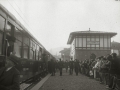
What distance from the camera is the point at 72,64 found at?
21188 mm

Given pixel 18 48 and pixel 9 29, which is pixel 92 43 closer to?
pixel 18 48

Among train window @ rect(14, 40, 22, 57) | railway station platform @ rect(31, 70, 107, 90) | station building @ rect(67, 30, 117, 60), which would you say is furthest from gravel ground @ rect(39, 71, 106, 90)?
station building @ rect(67, 30, 117, 60)

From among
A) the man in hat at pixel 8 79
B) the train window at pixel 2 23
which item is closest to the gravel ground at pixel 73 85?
the train window at pixel 2 23

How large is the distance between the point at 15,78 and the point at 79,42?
105ft

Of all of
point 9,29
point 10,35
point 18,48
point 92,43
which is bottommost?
point 18,48

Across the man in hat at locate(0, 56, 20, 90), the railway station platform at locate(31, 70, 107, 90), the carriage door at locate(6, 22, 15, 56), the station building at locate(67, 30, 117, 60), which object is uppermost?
the station building at locate(67, 30, 117, 60)

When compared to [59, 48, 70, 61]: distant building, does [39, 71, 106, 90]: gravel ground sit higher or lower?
lower

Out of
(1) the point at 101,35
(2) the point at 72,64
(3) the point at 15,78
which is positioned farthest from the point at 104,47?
(3) the point at 15,78

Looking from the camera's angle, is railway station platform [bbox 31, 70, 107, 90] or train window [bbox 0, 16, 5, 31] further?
railway station platform [bbox 31, 70, 107, 90]

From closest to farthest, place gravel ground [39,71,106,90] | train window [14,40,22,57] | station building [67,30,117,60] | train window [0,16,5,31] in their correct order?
1. train window [0,16,5,31]
2. train window [14,40,22,57]
3. gravel ground [39,71,106,90]
4. station building [67,30,117,60]

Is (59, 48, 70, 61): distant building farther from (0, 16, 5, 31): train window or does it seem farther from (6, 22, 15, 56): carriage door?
(0, 16, 5, 31): train window

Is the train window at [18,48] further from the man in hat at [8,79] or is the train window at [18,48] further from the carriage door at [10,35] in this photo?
the man in hat at [8,79]

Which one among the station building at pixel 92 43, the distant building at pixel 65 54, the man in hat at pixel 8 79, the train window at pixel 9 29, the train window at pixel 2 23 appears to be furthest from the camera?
the distant building at pixel 65 54

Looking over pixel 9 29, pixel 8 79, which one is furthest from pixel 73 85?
pixel 8 79
